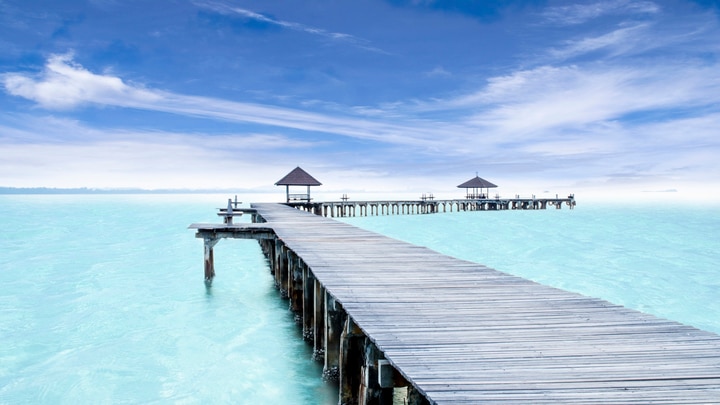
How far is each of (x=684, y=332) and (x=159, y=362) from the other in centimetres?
808

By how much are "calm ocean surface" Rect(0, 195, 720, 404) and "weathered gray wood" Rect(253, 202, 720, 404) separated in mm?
2207

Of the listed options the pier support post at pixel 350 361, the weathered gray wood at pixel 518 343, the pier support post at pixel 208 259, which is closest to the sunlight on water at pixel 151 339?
the pier support post at pixel 208 259

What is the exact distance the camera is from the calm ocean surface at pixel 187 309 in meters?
7.73

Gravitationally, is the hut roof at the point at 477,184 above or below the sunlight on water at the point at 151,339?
above

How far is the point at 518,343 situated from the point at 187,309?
Result: 33.6ft

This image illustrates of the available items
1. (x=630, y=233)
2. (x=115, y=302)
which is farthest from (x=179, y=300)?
(x=630, y=233)

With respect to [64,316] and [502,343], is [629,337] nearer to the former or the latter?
[502,343]

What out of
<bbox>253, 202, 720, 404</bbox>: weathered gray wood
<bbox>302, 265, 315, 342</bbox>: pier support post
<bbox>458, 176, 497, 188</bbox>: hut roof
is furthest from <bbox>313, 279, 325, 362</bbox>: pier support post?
<bbox>458, 176, 497, 188</bbox>: hut roof

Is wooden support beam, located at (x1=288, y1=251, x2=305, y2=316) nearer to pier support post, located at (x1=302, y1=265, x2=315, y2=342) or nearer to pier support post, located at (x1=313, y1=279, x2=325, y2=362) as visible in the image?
pier support post, located at (x1=302, y1=265, x2=315, y2=342)

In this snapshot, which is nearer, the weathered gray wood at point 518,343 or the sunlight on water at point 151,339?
the weathered gray wood at point 518,343

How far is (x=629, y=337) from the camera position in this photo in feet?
13.9

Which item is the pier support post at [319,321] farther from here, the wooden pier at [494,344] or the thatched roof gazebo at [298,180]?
the thatched roof gazebo at [298,180]

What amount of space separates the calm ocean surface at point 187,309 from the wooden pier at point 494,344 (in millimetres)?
1947

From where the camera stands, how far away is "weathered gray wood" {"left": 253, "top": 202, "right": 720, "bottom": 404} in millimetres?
3107
